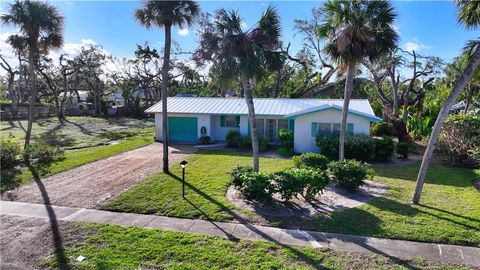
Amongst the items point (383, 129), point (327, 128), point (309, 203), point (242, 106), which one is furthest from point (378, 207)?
point (383, 129)

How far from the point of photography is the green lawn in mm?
6789

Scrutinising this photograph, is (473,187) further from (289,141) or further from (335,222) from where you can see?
(289,141)

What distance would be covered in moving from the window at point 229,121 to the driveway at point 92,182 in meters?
6.26

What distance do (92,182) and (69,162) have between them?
4.06 m

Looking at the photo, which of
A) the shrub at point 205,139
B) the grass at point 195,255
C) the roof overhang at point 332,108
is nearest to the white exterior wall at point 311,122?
the roof overhang at point 332,108

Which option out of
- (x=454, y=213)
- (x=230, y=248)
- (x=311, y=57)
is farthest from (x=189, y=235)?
(x=311, y=57)

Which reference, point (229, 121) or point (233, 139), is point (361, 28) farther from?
point (229, 121)

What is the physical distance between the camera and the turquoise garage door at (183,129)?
21000 mm

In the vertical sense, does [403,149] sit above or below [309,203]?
above

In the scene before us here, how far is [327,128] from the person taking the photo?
16703 mm

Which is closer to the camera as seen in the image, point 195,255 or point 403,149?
point 195,255

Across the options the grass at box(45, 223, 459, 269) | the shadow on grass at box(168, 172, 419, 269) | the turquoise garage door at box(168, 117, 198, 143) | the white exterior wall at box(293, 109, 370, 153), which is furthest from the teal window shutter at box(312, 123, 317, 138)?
the grass at box(45, 223, 459, 269)

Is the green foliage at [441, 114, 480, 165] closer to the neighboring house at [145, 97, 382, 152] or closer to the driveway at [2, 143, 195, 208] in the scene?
the neighboring house at [145, 97, 382, 152]

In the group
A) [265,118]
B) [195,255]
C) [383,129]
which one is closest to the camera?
[195,255]
